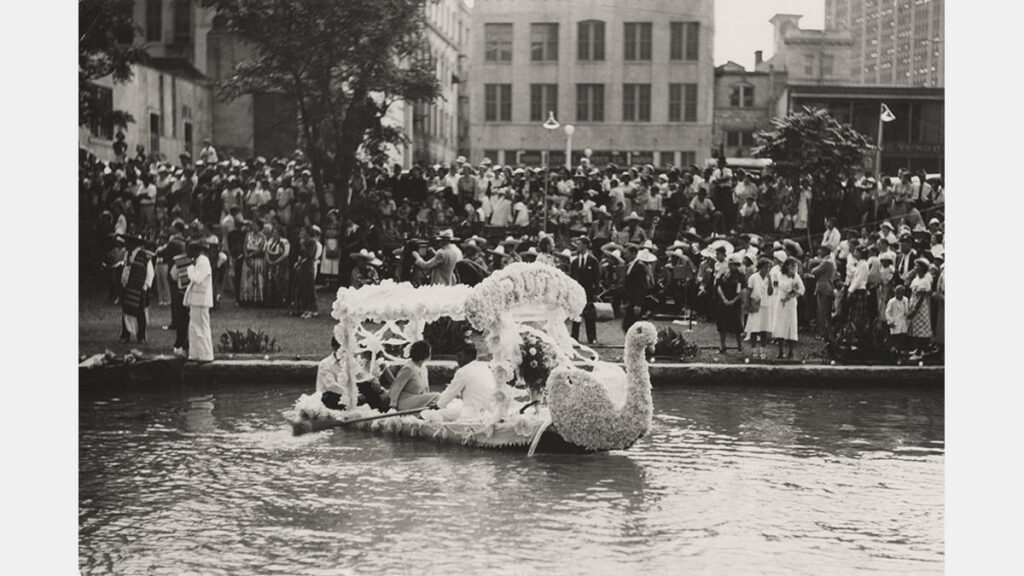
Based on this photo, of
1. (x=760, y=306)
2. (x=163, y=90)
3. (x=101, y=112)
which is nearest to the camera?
(x=101, y=112)

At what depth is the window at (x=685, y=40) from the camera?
12.6 meters

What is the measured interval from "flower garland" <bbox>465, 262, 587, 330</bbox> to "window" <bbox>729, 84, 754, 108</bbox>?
259cm

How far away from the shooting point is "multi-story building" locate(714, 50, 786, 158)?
41.6 feet

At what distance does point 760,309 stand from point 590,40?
12.5ft

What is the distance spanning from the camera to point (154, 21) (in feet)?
40.3

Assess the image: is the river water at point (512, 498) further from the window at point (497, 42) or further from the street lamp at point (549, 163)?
the window at point (497, 42)

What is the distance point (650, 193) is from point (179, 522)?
874 cm

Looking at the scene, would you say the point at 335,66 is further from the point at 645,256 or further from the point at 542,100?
the point at 645,256

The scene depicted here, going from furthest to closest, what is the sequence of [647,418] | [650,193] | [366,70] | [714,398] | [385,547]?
[650,193] < [366,70] < [714,398] < [647,418] < [385,547]

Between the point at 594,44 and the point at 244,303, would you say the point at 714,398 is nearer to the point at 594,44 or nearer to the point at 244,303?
the point at 594,44

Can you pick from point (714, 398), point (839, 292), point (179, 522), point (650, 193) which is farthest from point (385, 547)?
point (650, 193)

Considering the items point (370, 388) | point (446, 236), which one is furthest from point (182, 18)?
point (446, 236)

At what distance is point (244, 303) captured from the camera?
611 inches

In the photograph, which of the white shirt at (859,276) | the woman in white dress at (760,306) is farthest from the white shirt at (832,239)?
the woman in white dress at (760,306)
